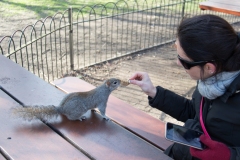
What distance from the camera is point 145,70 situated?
13.3 ft

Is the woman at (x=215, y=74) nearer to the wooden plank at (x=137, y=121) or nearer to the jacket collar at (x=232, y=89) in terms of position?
the jacket collar at (x=232, y=89)

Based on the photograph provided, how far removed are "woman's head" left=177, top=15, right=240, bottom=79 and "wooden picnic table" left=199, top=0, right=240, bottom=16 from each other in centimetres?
228

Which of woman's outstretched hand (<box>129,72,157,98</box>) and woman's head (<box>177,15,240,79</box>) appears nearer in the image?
woman's head (<box>177,15,240,79</box>)

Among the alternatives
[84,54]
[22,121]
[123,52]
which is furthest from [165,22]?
[22,121]

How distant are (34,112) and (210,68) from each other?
2.55ft

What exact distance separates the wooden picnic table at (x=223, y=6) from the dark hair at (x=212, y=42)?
2.28 metres

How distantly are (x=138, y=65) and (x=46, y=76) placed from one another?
4.03ft

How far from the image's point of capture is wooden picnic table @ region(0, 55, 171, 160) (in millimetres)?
1222

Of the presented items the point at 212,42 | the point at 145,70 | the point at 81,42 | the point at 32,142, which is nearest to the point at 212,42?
the point at 212,42

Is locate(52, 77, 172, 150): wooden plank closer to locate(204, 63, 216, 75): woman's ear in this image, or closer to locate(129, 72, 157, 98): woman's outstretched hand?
locate(129, 72, 157, 98): woman's outstretched hand

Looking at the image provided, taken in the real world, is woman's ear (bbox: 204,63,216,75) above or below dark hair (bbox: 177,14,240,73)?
below

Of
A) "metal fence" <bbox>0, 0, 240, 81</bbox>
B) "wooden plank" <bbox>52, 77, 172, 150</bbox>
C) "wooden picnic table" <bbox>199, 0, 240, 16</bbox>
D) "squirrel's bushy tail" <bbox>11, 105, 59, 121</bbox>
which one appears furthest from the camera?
"metal fence" <bbox>0, 0, 240, 81</bbox>

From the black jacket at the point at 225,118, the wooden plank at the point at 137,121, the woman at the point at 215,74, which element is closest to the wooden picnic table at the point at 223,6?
the wooden plank at the point at 137,121

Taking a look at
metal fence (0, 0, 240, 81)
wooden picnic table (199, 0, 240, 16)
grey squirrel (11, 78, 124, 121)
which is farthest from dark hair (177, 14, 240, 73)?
metal fence (0, 0, 240, 81)
